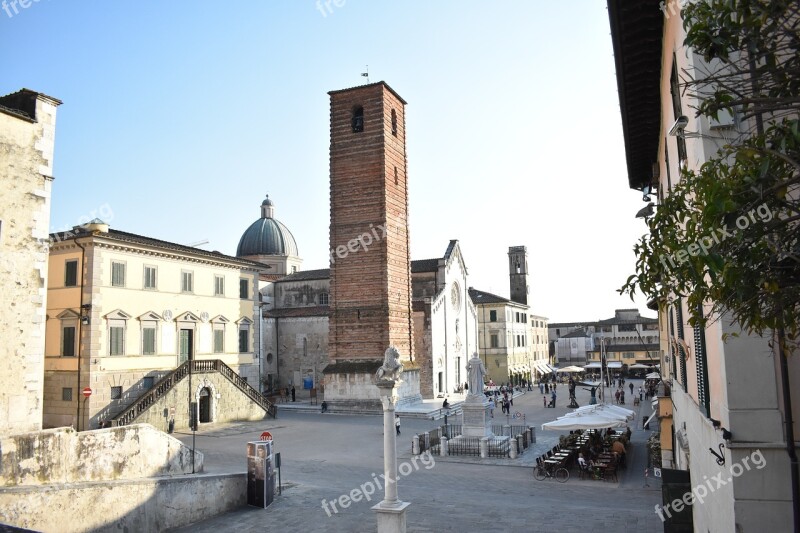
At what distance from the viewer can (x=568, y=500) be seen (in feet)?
53.4

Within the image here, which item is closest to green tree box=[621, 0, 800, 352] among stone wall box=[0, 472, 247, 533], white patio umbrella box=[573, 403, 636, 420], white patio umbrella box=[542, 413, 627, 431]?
stone wall box=[0, 472, 247, 533]

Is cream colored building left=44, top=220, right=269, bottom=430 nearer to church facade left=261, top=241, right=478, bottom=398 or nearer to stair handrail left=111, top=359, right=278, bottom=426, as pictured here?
stair handrail left=111, top=359, right=278, bottom=426

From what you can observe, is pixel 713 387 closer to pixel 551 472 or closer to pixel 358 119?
pixel 551 472

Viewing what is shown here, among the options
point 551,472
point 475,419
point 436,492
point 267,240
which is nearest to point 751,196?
point 436,492

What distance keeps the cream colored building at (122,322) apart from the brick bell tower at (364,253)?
6836 millimetres

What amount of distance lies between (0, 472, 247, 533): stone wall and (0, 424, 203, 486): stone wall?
1.17 metres

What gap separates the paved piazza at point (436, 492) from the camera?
13.7 metres

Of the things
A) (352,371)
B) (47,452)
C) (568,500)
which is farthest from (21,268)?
(352,371)

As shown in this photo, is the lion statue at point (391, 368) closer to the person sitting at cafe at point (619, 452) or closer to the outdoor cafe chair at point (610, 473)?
the outdoor cafe chair at point (610, 473)

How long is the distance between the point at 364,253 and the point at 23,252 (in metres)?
24.0

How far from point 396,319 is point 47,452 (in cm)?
2622

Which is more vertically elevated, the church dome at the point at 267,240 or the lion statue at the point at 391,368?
the church dome at the point at 267,240

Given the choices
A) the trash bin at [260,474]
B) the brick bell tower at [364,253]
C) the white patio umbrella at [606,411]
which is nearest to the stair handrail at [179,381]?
the brick bell tower at [364,253]

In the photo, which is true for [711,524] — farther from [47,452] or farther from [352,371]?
[352,371]
